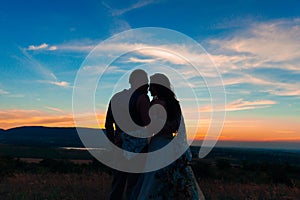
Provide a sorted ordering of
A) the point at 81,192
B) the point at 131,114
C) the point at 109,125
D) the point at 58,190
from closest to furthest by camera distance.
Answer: the point at 131,114 → the point at 109,125 → the point at 81,192 → the point at 58,190

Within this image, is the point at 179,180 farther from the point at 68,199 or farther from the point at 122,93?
the point at 68,199

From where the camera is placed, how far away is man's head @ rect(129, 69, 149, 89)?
5352 millimetres

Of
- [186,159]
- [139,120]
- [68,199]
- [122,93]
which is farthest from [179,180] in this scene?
[68,199]

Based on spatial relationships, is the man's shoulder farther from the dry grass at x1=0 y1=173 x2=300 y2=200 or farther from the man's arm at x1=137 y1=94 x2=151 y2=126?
the dry grass at x1=0 y1=173 x2=300 y2=200

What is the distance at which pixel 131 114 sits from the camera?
17.6ft

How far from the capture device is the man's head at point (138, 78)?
5.35m

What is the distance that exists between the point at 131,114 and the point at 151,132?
446mm

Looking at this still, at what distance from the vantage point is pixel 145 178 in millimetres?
5098

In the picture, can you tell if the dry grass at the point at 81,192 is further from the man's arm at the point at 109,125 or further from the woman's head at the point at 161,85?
the woman's head at the point at 161,85

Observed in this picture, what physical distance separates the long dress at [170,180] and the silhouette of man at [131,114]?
0.34 m

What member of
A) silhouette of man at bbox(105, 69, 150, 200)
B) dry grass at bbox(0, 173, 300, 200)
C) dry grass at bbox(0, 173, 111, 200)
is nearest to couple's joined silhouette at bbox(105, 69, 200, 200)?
silhouette of man at bbox(105, 69, 150, 200)

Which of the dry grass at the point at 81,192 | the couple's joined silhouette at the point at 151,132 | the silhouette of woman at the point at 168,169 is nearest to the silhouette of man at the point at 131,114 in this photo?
the couple's joined silhouette at the point at 151,132

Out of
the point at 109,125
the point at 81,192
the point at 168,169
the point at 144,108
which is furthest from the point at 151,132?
the point at 81,192

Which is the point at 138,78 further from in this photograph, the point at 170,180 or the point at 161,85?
the point at 170,180
